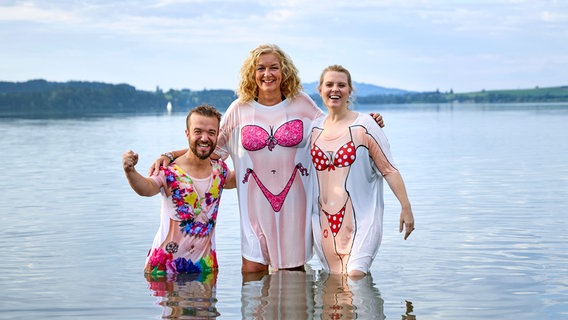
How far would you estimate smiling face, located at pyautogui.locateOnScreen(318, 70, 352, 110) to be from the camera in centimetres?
805

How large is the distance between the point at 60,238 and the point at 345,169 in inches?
243

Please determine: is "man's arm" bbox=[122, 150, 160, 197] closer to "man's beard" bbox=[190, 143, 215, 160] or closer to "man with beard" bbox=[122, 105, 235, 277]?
"man with beard" bbox=[122, 105, 235, 277]

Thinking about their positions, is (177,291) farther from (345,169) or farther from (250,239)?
(345,169)

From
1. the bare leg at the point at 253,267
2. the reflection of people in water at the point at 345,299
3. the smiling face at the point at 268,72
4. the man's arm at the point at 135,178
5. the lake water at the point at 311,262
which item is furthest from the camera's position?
the bare leg at the point at 253,267

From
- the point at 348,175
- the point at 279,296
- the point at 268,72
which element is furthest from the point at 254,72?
the point at 279,296

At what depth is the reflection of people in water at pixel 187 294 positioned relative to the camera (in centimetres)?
799

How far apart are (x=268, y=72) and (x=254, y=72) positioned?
14 cm

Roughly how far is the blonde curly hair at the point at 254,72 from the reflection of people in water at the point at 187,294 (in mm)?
1646

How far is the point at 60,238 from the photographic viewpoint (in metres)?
13.0

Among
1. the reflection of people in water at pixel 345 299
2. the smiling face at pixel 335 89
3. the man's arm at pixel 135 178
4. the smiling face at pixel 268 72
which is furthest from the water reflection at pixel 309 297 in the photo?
the smiling face at pixel 268 72

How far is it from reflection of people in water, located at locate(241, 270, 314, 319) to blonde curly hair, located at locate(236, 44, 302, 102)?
1597mm

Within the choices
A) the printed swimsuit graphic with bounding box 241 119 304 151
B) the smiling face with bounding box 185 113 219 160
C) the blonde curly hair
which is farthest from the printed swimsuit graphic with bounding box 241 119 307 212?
the smiling face with bounding box 185 113 219 160

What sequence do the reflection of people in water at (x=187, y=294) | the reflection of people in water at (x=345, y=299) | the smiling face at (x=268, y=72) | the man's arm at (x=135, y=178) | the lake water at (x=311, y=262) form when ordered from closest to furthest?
the man's arm at (x=135, y=178), the reflection of people in water at (x=345, y=299), the reflection of people in water at (x=187, y=294), the smiling face at (x=268, y=72), the lake water at (x=311, y=262)

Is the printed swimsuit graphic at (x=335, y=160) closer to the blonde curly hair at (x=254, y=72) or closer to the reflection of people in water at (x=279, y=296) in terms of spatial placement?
the blonde curly hair at (x=254, y=72)
